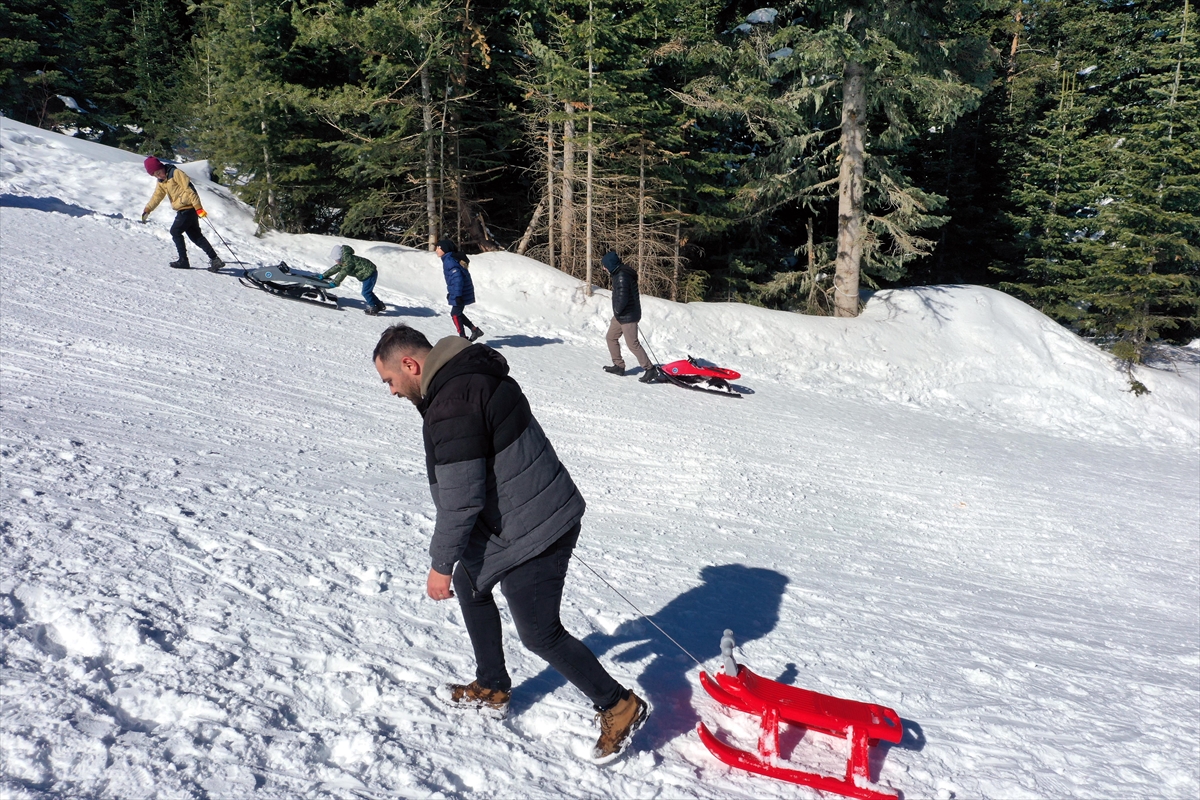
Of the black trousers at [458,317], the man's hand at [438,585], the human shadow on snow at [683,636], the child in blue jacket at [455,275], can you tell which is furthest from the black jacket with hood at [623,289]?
the man's hand at [438,585]

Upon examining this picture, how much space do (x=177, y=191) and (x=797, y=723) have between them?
39.9 feet

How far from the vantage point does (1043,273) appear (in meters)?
24.8

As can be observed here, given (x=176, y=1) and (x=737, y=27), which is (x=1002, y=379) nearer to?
(x=737, y=27)

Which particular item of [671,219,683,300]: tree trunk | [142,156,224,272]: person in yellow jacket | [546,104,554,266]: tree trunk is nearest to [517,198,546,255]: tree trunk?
[546,104,554,266]: tree trunk

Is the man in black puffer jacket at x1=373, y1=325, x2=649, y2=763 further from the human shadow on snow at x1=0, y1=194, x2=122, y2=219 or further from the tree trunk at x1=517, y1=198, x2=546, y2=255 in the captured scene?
the tree trunk at x1=517, y1=198, x2=546, y2=255

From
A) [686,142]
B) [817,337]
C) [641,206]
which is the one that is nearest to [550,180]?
[641,206]

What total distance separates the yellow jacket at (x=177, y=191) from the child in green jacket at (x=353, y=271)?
228 cm

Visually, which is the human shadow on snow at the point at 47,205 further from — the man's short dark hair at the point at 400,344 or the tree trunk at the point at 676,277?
the man's short dark hair at the point at 400,344

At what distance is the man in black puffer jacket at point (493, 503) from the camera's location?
2.73m

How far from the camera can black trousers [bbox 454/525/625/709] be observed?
2.99m

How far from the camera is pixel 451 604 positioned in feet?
14.3

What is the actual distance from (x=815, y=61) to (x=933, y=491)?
36.7ft


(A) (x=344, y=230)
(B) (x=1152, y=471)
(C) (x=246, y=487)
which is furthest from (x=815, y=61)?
(C) (x=246, y=487)

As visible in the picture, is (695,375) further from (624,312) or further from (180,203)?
(180,203)
